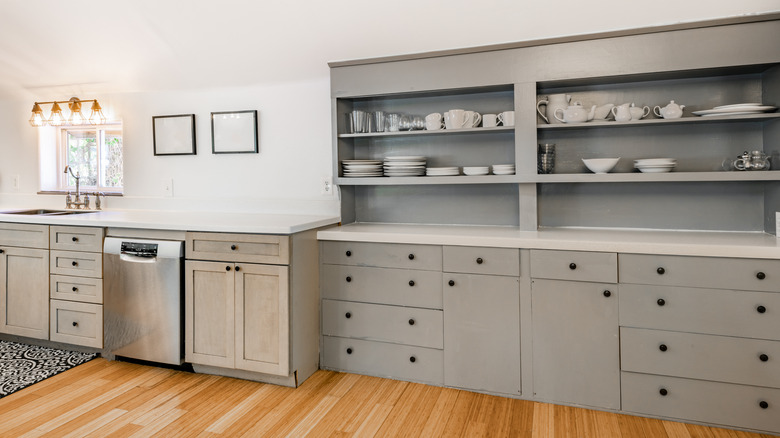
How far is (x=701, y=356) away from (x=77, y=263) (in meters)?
3.38

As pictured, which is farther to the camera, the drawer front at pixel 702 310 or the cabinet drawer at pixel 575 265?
the cabinet drawer at pixel 575 265

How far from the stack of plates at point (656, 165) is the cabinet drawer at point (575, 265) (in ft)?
1.82

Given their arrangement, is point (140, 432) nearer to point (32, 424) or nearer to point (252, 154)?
point (32, 424)

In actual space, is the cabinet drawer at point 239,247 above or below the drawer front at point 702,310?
above

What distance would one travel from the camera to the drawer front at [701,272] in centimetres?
201

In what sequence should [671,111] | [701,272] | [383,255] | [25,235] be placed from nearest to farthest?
[701,272] → [671,111] → [383,255] → [25,235]

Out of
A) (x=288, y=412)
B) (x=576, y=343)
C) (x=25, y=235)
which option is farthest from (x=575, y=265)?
(x=25, y=235)

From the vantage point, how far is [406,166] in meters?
2.85

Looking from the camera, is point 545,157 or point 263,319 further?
point 545,157

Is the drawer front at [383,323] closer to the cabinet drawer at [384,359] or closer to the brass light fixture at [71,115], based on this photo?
the cabinet drawer at [384,359]

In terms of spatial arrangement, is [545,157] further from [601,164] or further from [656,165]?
[656,165]

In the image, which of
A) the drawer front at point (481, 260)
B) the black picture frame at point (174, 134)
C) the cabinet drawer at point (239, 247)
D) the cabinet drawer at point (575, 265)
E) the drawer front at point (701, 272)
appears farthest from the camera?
the black picture frame at point (174, 134)

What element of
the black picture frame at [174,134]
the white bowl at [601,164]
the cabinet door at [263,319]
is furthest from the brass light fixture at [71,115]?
the white bowl at [601,164]

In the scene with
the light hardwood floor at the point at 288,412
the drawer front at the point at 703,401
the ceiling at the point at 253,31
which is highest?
the ceiling at the point at 253,31
